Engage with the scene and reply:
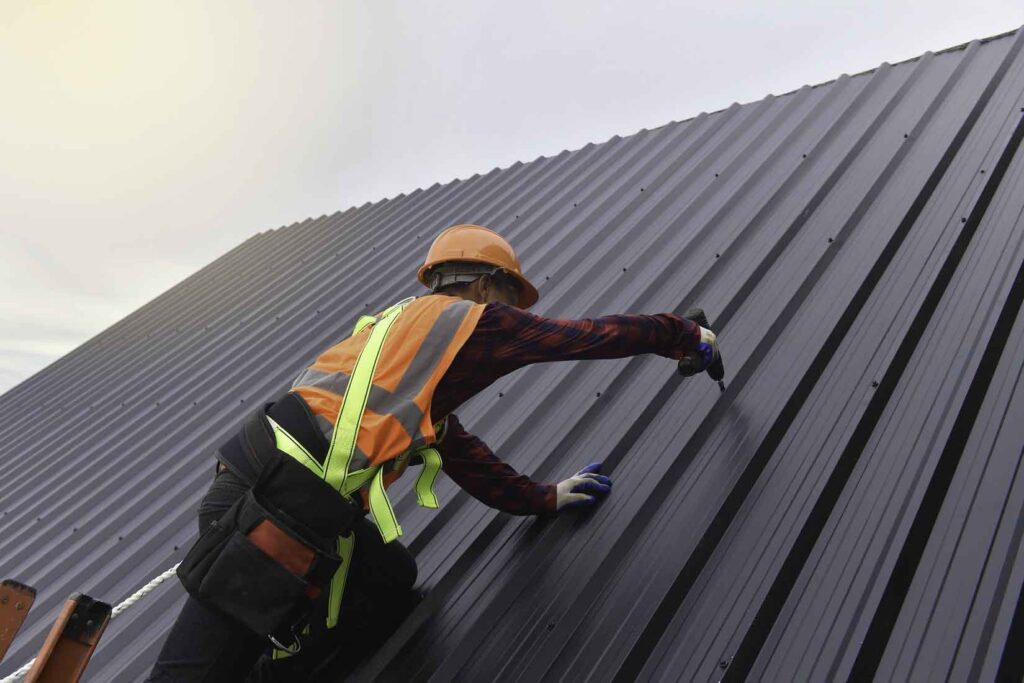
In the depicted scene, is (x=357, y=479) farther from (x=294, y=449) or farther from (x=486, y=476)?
(x=486, y=476)

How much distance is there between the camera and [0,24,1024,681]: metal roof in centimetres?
232

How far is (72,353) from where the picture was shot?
456 inches

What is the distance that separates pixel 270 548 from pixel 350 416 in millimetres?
441

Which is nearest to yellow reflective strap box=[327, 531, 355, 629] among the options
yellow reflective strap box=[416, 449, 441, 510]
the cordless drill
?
yellow reflective strap box=[416, 449, 441, 510]

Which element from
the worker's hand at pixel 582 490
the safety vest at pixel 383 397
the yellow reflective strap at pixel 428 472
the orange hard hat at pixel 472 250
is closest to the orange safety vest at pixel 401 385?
the safety vest at pixel 383 397

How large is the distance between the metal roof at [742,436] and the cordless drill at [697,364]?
16cm

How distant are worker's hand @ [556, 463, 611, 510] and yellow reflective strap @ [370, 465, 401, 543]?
0.91 m

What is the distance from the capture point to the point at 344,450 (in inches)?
97.4

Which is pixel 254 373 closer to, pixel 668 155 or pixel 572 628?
pixel 668 155

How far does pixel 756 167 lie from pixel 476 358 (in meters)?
3.48

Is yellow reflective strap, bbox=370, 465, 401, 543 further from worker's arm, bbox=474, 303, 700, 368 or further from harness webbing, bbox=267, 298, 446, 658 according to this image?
worker's arm, bbox=474, 303, 700, 368

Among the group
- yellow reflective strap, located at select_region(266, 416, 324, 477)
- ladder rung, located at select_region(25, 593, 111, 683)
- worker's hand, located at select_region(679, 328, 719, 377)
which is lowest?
ladder rung, located at select_region(25, 593, 111, 683)

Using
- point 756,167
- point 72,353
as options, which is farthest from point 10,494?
point 756,167

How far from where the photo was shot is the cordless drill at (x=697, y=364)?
296 cm
